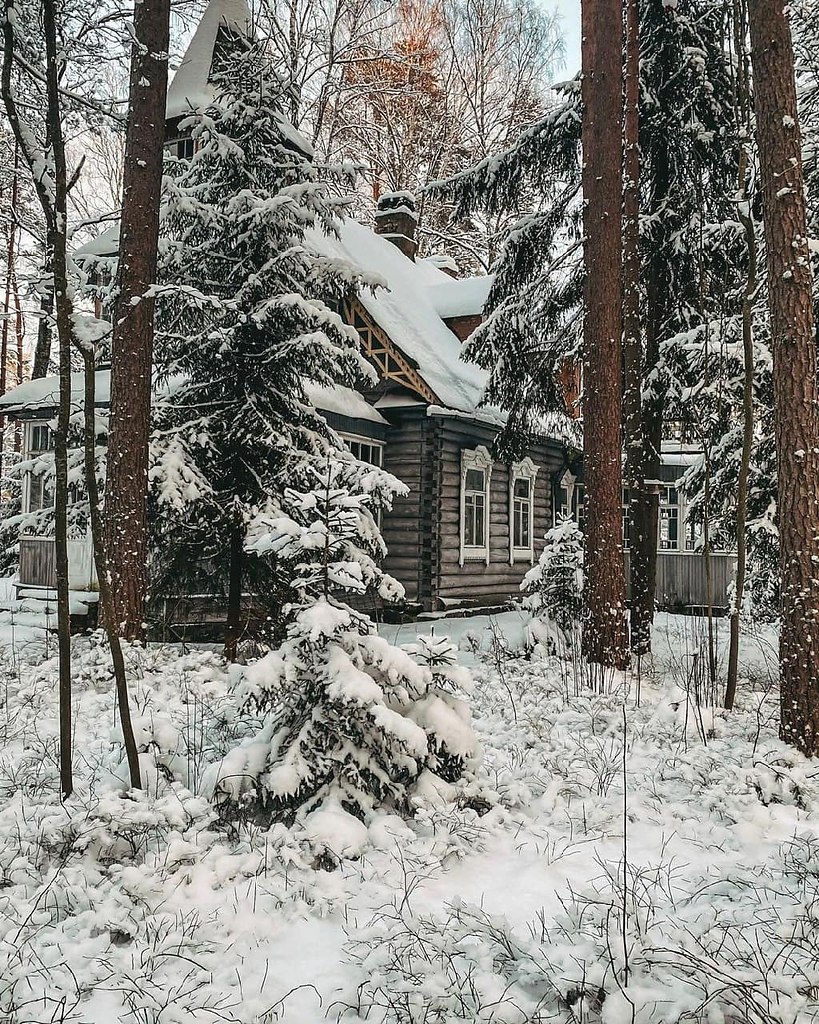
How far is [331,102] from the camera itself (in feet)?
75.9

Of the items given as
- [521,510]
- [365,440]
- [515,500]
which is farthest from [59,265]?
[521,510]

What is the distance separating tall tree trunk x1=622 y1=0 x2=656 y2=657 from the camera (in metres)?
9.01

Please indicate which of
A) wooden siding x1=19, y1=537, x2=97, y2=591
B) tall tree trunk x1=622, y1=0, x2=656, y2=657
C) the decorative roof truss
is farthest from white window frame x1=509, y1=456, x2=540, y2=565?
wooden siding x1=19, y1=537, x2=97, y2=591

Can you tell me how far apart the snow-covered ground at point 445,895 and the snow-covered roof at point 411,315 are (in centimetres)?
808

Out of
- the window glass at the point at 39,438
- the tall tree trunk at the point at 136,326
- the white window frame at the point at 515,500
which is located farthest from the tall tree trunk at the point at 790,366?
the window glass at the point at 39,438

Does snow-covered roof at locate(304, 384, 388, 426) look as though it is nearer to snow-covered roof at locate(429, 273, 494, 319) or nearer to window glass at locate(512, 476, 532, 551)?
window glass at locate(512, 476, 532, 551)

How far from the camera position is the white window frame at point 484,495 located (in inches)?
575

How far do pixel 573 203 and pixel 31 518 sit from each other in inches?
337

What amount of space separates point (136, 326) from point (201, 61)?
9422 mm

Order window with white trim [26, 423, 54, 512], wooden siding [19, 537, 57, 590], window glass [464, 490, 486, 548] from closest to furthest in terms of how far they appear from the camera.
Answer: wooden siding [19, 537, 57, 590] → window with white trim [26, 423, 54, 512] → window glass [464, 490, 486, 548]

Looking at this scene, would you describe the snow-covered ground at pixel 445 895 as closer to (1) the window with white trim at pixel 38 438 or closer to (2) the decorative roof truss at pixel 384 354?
(2) the decorative roof truss at pixel 384 354

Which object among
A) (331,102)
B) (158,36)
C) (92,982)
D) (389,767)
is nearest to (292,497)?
(389,767)

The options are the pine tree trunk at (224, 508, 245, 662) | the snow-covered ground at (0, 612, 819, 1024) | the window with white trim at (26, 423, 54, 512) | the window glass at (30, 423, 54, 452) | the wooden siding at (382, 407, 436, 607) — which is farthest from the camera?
the window glass at (30, 423, 54, 452)

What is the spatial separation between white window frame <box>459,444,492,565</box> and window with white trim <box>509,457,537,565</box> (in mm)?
1127
